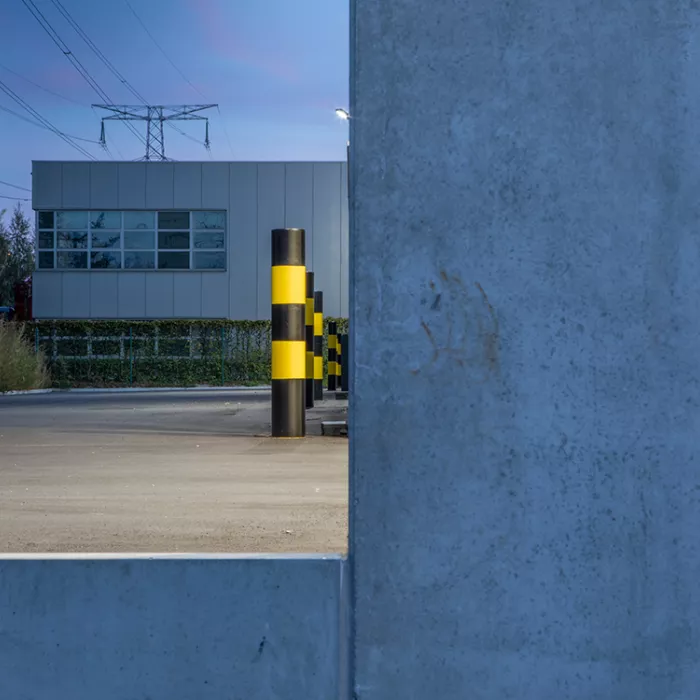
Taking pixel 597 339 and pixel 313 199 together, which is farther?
pixel 313 199

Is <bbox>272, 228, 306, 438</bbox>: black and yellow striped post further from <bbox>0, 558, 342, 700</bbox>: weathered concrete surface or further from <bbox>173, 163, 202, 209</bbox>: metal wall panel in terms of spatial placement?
<bbox>173, 163, 202, 209</bbox>: metal wall panel

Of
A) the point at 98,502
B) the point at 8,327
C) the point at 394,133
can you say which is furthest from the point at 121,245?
the point at 394,133

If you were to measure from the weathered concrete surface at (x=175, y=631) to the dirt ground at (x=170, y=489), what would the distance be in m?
1.49

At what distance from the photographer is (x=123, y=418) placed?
13.2m

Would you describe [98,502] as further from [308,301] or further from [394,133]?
[308,301]

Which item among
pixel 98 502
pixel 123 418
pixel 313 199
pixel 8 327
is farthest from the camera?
pixel 313 199

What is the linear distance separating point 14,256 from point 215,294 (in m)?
42.0

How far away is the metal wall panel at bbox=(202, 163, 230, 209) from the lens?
118ft

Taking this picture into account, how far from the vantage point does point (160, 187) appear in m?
36.2

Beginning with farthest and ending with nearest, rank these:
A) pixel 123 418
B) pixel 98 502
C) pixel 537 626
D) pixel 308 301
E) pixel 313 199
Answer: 1. pixel 313 199
2. pixel 308 301
3. pixel 123 418
4. pixel 98 502
5. pixel 537 626

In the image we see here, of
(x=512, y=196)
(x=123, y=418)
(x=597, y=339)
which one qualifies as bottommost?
(x=123, y=418)

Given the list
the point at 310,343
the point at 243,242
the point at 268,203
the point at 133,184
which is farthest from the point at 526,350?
the point at 133,184

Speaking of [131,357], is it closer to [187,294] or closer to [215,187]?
[187,294]

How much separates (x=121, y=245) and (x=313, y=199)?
6.13 metres
